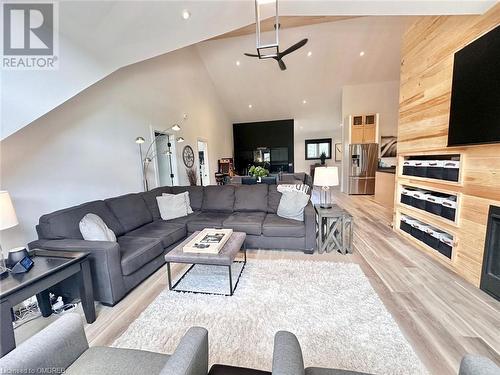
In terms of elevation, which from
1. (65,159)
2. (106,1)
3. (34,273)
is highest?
(106,1)

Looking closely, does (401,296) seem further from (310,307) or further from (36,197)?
(36,197)

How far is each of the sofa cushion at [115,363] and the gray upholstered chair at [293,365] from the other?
28 centimetres

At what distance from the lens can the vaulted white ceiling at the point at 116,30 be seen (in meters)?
1.94

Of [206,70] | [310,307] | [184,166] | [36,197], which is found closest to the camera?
[310,307]

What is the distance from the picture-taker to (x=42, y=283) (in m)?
1.57

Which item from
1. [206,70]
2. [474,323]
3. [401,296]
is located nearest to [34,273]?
[401,296]

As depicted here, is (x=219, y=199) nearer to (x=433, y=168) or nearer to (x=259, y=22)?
(x=259, y=22)

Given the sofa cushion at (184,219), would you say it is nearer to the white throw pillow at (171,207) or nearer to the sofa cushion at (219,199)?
the white throw pillow at (171,207)

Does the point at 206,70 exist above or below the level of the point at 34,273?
above

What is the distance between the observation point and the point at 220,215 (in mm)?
3689

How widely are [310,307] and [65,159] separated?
10.5 feet

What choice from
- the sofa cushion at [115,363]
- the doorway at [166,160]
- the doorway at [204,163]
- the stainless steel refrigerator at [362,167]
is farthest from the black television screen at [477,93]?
the doorway at [204,163]

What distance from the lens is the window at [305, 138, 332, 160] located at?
1126cm

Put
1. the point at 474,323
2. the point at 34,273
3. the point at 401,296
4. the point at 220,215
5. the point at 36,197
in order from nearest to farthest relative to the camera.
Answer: the point at 34,273, the point at 474,323, the point at 401,296, the point at 36,197, the point at 220,215
